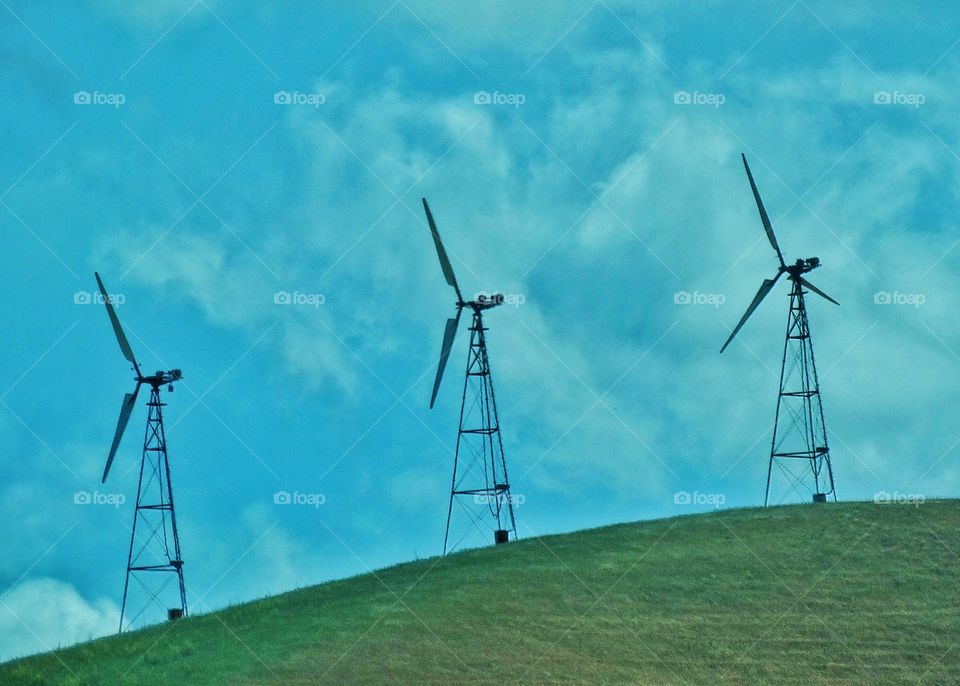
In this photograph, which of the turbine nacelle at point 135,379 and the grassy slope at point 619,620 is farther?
the turbine nacelle at point 135,379

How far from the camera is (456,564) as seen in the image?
197 feet

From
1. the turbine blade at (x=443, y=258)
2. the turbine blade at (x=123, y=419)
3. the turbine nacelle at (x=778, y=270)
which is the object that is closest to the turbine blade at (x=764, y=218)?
the turbine nacelle at (x=778, y=270)

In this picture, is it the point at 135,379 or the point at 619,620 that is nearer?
the point at 619,620

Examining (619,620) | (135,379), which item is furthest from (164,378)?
(619,620)

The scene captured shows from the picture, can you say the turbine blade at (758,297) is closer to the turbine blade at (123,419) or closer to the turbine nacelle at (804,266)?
the turbine nacelle at (804,266)

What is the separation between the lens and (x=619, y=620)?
4909cm

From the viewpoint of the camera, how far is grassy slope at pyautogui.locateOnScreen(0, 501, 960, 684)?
147 feet

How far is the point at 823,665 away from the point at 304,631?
19464 millimetres

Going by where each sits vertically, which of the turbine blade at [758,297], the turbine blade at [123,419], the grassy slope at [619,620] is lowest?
the grassy slope at [619,620]

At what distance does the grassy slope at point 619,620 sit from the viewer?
44781mm

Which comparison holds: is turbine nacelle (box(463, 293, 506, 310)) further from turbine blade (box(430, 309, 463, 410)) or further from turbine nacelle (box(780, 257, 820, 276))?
turbine nacelle (box(780, 257, 820, 276))

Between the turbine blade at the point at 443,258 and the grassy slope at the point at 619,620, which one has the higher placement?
the turbine blade at the point at 443,258

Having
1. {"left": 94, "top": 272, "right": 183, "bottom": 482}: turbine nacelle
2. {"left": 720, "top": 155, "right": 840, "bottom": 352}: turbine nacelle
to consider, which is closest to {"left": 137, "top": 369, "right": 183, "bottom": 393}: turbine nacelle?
{"left": 94, "top": 272, "right": 183, "bottom": 482}: turbine nacelle

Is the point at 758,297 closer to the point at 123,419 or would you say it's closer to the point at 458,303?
the point at 458,303
